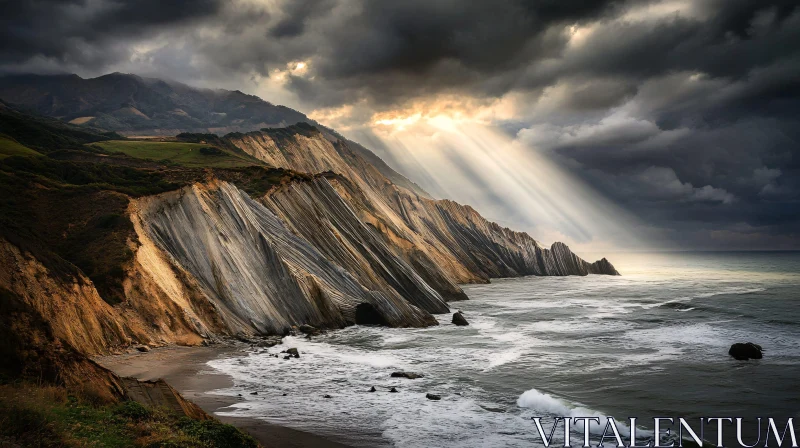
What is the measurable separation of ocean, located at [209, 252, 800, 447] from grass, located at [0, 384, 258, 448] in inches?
165

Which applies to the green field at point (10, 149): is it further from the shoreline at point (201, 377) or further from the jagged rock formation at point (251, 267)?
the shoreline at point (201, 377)

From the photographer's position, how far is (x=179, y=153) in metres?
74.6

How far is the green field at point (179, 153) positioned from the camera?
68.3 metres

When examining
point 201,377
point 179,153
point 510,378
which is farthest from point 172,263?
point 179,153

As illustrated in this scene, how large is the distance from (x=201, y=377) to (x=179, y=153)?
202ft

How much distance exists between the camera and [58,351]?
1339cm

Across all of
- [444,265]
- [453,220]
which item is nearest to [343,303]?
[444,265]

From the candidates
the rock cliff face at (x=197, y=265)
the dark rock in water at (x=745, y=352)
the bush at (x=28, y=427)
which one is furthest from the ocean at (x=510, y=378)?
the bush at (x=28, y=427)

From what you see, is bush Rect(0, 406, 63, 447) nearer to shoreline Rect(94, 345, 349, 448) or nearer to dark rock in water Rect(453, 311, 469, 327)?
shoreline Rect(94, 345, 349, 448)

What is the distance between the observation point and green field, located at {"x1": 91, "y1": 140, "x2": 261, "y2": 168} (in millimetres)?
68312

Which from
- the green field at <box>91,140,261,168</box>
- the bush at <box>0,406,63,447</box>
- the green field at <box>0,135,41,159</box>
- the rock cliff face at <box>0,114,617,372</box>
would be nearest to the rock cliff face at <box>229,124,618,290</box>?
the green field at <box>91,140,261,168</box>

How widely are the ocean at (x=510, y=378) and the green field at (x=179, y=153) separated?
4119cm

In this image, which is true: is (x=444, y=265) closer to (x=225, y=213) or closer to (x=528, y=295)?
(x=528, y=295)

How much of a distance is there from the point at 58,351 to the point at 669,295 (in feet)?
239
